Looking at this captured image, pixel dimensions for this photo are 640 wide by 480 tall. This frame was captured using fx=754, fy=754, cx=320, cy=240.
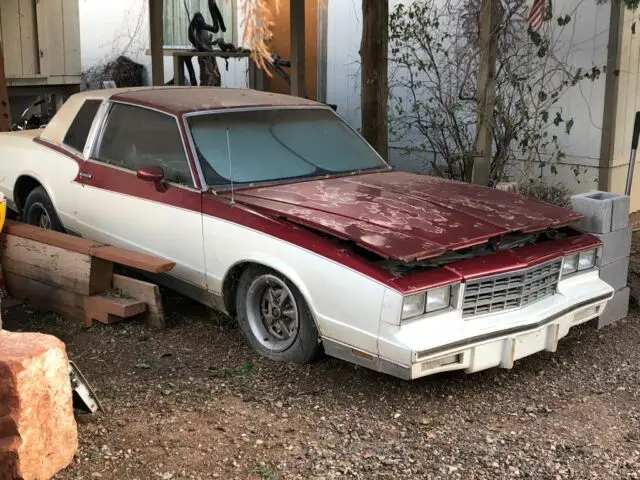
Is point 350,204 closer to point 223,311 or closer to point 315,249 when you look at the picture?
point 315,249

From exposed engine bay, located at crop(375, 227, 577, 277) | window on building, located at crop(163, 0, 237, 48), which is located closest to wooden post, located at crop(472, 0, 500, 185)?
exposed engine bay, located at crop(375, 227, 577, 277)

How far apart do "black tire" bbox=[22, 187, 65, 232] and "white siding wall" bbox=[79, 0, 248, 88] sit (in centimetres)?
756

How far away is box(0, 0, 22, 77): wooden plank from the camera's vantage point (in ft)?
32.1

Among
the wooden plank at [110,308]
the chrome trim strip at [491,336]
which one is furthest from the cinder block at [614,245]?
the wooden plank at [110,308]

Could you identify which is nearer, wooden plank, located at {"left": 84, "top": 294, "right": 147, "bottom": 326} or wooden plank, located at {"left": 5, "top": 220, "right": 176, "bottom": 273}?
wooden plank, located at {"left": 5, "top": 220, "right": 176, "bottom": 273}

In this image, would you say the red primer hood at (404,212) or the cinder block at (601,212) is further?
the cinder block at (601,212)

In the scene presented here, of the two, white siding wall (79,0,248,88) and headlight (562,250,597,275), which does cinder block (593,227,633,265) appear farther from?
white siding wall (79,0,248,88)

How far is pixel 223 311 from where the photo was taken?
4789 mm

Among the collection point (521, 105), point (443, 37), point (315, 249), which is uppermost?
point (443, 37)

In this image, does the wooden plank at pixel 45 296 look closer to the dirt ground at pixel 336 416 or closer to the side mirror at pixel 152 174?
the dirt ground at pixel 336 416

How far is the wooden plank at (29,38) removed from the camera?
33.0ft

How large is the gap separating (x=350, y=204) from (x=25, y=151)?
3.32m

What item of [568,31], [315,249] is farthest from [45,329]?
[568,31]

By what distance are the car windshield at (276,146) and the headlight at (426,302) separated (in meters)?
1.58
